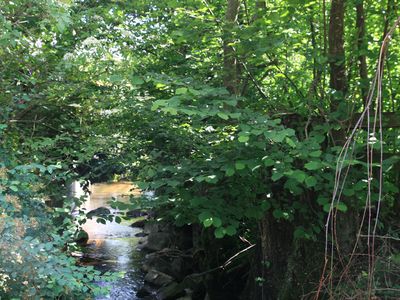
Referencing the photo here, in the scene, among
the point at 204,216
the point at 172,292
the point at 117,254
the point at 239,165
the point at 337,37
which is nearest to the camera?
the point at 239,165

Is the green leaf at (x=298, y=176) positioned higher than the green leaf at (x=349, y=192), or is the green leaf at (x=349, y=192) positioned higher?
the green leaf at (x=298, y=176)

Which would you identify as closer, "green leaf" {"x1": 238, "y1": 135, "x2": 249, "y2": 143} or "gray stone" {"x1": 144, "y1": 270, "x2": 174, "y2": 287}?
"green leaf" {"x1": 238, "y1": 135, "x2": 249, "y2": 143}

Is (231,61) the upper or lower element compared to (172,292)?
upper

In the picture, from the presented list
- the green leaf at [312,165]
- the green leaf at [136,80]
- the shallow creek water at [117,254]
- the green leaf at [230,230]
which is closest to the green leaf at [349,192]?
the green leaf at [312,165]

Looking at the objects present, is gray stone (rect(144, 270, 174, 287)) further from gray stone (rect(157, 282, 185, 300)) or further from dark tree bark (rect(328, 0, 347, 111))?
dark tree bark (rect(328, 0, 347, 111))

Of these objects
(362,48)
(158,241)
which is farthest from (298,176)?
(158,241)

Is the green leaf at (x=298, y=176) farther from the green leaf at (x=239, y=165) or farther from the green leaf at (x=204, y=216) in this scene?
the green leaf at (x=204, y=216)

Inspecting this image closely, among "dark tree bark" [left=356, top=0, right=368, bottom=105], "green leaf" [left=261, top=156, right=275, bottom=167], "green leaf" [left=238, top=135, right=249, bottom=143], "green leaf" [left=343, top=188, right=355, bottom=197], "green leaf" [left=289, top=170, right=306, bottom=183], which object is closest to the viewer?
"green leaf" [left=238, top=135, right=249, bottom=143]

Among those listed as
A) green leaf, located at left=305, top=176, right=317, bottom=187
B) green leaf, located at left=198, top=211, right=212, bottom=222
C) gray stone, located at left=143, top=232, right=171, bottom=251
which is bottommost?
gray stone, located at left=143, top=232, right=171, bottom=251

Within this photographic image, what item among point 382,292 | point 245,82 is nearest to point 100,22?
point 245,82

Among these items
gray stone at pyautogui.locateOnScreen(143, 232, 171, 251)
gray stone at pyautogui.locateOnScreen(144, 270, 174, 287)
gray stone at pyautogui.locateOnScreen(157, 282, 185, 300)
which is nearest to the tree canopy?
gray stone at pyautogui.locateOnScreen(157, 282, 185, 300)

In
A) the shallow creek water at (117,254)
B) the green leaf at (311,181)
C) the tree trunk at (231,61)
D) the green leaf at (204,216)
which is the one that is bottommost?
the shallow creek water at (117,254)

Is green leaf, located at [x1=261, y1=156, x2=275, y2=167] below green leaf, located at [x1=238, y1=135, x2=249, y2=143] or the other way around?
below

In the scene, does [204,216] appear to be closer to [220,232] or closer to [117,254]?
[220,232]
